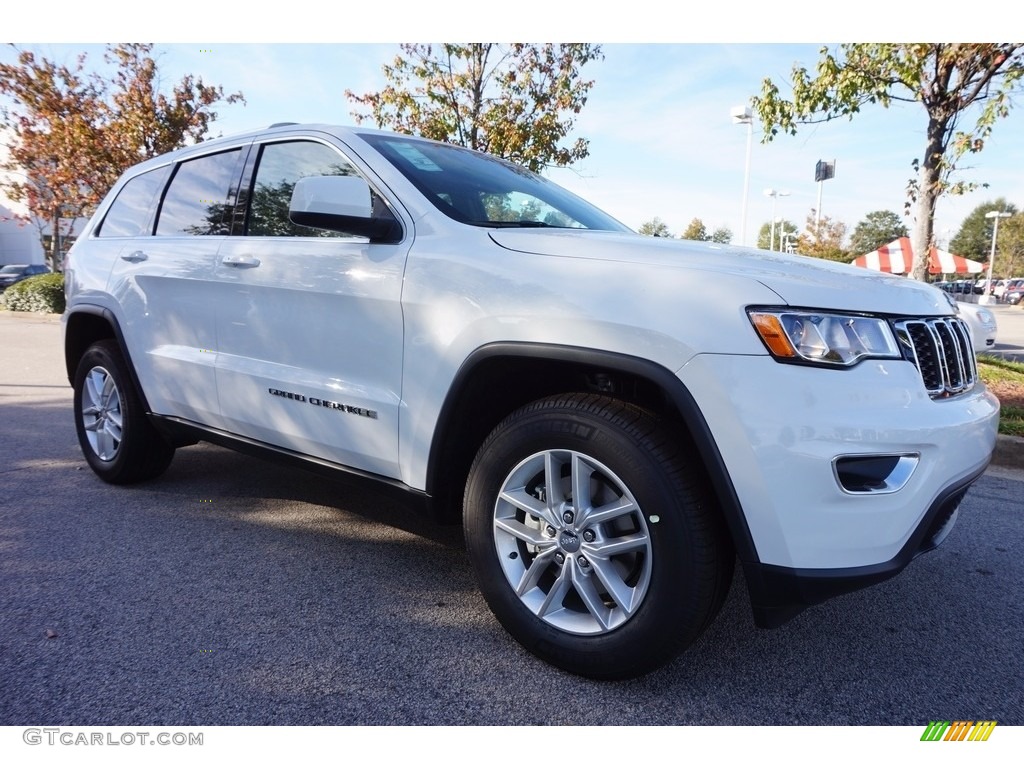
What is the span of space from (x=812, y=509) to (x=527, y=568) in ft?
3.14

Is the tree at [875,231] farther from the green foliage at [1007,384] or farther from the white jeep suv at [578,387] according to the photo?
the white jeep suv at [578,387]

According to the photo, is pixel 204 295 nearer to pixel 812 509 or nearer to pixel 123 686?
pixel 123 686

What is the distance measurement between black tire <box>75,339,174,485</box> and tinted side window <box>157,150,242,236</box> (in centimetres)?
86

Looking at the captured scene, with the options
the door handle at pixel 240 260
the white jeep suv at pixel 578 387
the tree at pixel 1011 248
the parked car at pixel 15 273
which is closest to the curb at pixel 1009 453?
the white jeep suv at pixel 578 387

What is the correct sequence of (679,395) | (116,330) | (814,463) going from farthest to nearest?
(116,330)
(679,395)
(814,463)

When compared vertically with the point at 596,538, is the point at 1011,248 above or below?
below

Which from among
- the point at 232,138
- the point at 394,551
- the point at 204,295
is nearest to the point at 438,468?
the point at 394,551

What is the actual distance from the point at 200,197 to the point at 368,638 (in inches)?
97.0

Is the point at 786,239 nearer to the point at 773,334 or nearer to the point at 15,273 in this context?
the point at 15,273

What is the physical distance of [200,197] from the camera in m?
3.70

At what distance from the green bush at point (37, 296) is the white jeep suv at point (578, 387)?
1726cm

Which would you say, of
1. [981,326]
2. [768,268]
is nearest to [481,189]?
[768,268]

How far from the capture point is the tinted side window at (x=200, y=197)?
3551 millimetres

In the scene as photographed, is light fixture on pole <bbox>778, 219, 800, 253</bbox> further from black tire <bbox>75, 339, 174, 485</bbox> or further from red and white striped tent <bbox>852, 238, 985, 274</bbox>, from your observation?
black tire <bbox>75, 339, 174, 485</bbox>
